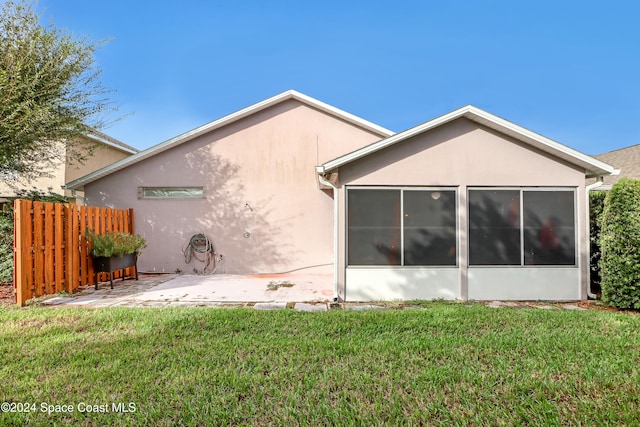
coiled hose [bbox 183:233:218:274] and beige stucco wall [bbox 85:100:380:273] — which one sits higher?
beige stucco wall [bbox 85:100:380:273]

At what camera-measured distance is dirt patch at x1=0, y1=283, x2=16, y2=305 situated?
575 centimetres

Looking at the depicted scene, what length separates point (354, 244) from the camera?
6.25 meters

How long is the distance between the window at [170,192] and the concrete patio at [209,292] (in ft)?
7.62

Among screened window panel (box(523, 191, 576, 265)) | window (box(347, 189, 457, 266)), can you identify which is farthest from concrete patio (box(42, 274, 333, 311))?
screened window panel (box(523, 191, 576, 265))

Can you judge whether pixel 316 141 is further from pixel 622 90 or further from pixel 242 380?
pixel 622 90

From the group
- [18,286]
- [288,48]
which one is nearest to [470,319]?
[18,286]

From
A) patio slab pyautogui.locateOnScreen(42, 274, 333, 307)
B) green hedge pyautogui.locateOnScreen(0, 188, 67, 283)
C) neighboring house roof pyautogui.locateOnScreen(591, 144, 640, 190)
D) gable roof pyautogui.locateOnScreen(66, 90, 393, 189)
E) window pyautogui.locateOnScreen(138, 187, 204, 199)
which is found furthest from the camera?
neighboring house roof pyautogui.locateOnScreen(591, 144, 640, 190)

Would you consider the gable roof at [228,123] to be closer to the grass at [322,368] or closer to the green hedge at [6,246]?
the green hedge at [6,246]

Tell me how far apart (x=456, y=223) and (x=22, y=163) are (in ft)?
36.7

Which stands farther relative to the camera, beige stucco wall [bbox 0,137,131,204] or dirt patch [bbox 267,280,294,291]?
beige stucco wall [bbox 0,137,131,204]

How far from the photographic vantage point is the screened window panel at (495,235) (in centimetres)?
625

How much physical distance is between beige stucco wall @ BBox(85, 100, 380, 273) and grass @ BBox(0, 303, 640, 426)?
4489 millimetres

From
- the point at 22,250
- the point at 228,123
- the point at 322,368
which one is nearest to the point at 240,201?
the point at 228,123

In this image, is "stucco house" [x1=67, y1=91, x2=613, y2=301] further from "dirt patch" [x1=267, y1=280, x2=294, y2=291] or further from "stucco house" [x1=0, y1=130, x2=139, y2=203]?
"stucco house" [x1=0, y1=130, x2=139, y2=203]
